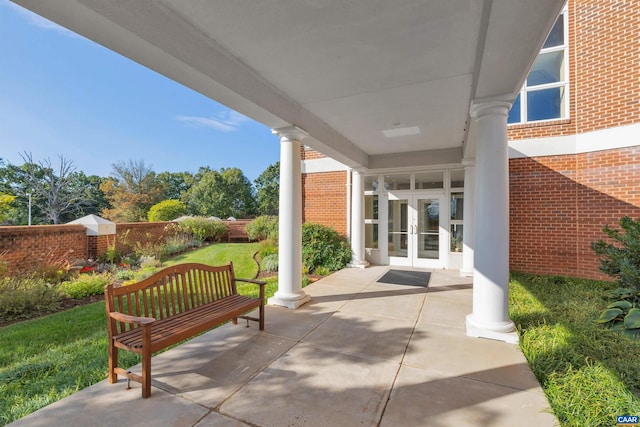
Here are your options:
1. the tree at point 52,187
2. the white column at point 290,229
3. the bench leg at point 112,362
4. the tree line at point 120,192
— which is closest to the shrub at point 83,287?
the white column at point 290,229

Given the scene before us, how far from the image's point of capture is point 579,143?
6.47 metres

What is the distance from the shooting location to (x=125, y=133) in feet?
121

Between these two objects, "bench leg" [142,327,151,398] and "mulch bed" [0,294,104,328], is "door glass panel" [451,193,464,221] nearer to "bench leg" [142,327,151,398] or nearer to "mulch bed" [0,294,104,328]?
"bench leg" [142,327,151,398]

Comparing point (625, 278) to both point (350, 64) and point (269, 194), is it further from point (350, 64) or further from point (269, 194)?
point (269, 194)

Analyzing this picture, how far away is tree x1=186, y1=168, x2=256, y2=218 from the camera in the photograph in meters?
33.0

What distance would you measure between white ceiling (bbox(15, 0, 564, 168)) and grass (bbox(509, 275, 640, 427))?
3068mm

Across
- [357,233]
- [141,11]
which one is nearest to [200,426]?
[141,11]

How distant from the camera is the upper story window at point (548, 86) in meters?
6.85

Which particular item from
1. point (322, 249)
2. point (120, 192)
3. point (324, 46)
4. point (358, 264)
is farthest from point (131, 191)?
point (324, 46)

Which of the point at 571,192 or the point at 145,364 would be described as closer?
the point at 145,364

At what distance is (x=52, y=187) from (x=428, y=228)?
27237 millimetres

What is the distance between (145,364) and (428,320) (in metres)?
3.66

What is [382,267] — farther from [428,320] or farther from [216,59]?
[216,59]

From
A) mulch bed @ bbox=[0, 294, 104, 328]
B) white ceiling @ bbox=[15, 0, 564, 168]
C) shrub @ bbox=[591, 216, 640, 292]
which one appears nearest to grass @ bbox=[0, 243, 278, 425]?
mulch bed @ bbox=[0, 294, 104, 328]
